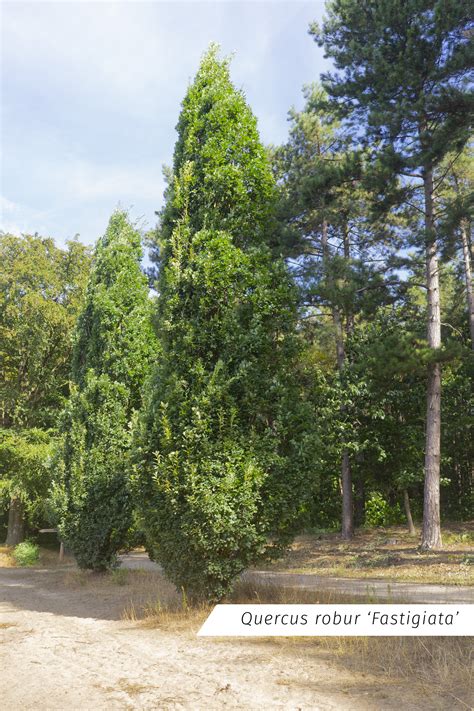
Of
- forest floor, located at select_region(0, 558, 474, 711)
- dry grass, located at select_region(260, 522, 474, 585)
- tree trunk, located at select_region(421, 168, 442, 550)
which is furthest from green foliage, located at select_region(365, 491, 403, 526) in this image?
forest floor, located at select_region(0, 558, 474, 711)

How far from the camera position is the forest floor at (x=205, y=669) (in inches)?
155

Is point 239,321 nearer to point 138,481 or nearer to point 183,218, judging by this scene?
point 183,218

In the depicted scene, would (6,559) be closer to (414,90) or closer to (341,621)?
(341,621)

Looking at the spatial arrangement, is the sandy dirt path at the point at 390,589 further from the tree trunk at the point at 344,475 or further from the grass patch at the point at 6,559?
the grass patch at the point at 6,559

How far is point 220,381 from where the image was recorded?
23.6ft

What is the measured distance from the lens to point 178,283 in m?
7.89

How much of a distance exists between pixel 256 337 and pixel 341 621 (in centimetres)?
365

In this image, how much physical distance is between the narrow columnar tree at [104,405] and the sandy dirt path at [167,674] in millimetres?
4245

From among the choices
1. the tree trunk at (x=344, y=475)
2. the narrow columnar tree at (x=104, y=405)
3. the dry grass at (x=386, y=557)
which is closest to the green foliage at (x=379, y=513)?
the dry grass at (x=386, y=557)

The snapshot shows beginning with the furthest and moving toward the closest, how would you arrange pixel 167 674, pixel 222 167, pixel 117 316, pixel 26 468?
pixel 26 468, pixel 117 316, pixel 222 167, pixel 167 674

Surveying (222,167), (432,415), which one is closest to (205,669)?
(222,167)

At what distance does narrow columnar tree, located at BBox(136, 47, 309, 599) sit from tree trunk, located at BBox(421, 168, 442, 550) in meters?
6.40

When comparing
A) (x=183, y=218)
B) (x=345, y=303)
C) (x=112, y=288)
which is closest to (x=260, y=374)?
(x=183, y=218)

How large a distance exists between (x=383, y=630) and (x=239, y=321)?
425 centimetres
